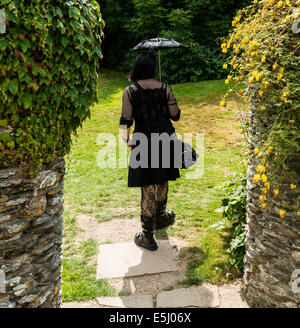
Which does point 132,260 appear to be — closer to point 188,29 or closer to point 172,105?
point 172,105

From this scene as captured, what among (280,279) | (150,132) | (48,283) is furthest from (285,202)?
(48,283)

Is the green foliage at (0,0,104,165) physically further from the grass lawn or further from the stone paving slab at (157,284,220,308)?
the stone paving slab at (157,284,220,308)

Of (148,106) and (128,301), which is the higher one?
(148,106)

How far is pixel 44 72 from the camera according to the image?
7.09 feet

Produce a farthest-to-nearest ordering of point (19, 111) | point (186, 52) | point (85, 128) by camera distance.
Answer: point (186, 52), point (85, 128), point (19, 111)

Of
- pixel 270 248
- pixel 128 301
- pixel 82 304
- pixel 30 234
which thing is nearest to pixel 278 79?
pixel 270 248

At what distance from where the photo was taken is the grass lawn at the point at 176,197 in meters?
3.77

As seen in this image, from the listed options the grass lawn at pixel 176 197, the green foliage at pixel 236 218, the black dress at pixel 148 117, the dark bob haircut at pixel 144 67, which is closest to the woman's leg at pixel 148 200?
the black dress at pixel 148 117

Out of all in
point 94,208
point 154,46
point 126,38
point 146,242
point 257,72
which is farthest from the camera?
point 126,38

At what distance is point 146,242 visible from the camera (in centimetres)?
419

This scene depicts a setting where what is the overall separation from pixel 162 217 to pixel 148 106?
5.29 feet

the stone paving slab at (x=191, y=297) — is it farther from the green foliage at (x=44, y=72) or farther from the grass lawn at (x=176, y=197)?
the green foliage at (x=44, y=72)
